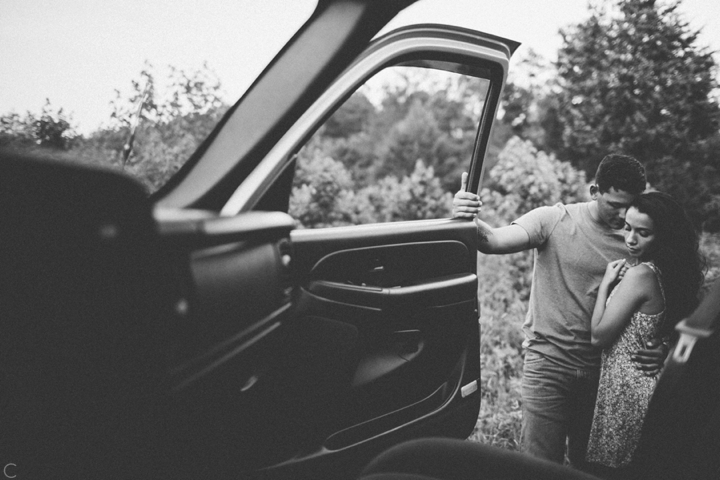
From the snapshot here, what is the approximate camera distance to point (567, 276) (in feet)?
9.38

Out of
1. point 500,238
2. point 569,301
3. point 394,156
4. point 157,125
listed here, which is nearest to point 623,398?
point 569,301

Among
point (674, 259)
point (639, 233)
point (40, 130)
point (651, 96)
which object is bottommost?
point (674, 259)

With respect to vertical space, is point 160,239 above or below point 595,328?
above

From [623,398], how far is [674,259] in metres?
0.72

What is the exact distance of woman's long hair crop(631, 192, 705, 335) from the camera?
2434 mm

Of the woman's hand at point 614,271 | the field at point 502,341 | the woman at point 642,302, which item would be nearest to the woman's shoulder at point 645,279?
the woman at point 642,302

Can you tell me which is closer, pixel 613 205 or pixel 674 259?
pixel 674 259

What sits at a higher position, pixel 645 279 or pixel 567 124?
pixel 567 124

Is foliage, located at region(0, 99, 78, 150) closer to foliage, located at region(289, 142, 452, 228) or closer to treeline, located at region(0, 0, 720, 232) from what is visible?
treeline, located at region(0, 0, 720, 232)

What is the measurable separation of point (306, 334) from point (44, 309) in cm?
99

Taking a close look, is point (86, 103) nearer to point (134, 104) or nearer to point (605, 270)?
point (134, 104)

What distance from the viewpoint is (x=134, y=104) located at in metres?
1.60

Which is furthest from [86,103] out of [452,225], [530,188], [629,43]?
[629,43]

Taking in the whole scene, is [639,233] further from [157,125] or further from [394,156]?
[394,156]
